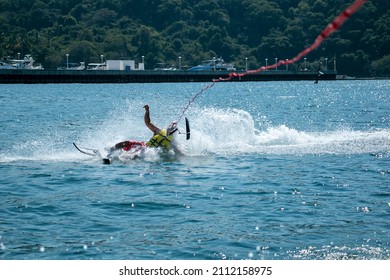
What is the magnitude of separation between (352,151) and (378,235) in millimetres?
16692

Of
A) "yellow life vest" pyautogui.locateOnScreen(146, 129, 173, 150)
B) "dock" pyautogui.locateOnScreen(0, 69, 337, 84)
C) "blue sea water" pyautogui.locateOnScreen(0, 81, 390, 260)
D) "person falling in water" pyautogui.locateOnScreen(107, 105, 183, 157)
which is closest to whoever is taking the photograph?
"blue sea water" pyautogui.locateOnScreen(0, 81, 390, 260)

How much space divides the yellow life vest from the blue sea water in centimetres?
32

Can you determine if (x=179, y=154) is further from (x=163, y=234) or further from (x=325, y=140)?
(x=163, y=234)

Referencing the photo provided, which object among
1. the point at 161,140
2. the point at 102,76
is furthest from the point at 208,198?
the point at 102,76

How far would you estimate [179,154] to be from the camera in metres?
34.2

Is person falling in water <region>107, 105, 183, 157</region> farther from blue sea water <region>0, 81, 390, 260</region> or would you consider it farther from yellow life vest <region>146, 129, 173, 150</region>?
blue sea water <region>0, 81, 390, 260</region>

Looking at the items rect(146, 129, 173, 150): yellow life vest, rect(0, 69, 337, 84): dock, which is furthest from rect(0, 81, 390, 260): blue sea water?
rect(0, 69, 337, 84): dock

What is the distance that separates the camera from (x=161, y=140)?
1302 inches

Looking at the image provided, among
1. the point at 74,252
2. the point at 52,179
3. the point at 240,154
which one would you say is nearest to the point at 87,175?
the point at 52,179

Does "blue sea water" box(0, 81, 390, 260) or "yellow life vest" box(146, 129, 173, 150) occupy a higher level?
"yellow life vest" box(146, 129, 173, 150)

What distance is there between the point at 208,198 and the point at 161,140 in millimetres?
8817

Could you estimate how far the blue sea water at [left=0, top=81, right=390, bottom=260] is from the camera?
1869 centimetres

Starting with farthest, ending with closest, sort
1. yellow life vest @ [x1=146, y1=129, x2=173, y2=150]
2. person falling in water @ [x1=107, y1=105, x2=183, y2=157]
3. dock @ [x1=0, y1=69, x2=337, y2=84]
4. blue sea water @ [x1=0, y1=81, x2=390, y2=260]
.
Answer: dock @ [x1=0, y1=69, x2=337, y2=84] < yellow life vest @ [x1=146, y1=129, x2=173, y2=150] < person falling in water @ [x1=107, y1=105, x2=183, y2=157] < blue sea water @ [x1=0, y1=81, x2=390, y2=260]

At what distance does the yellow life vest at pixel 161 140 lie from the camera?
108 ft
